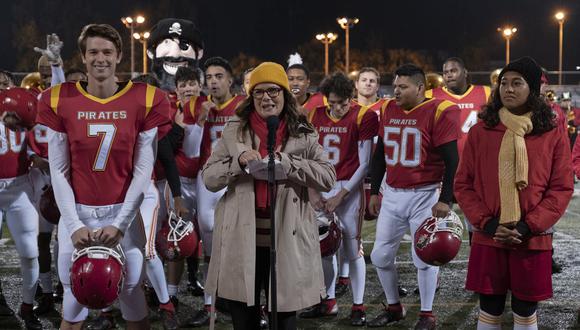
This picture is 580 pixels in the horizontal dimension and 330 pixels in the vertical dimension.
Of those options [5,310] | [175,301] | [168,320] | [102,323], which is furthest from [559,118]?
[5,310]

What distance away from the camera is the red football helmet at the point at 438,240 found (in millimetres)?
4781

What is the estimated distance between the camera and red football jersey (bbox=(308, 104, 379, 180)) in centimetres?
584

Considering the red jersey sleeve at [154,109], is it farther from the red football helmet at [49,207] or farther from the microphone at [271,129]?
the red football helmet at [49,207]

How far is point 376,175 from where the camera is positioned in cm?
557

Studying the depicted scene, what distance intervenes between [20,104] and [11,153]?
46 cm

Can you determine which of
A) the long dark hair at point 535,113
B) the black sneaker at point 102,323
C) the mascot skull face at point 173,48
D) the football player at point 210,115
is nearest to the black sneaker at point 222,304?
the football player at point 210,115

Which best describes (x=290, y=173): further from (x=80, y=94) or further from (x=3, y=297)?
(x=3, y=297)

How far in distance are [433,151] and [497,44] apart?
50128 mm

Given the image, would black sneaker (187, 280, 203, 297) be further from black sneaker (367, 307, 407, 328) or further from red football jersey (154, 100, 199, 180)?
black sneaker (367, 307, 407, 328)

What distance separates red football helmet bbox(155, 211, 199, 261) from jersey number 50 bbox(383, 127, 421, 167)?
62.4 inches

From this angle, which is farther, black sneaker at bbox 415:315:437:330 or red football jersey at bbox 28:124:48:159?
red football jersey at bbox 28:124:48:159

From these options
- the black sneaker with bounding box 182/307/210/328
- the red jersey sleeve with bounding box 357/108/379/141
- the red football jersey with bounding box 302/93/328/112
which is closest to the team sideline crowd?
the black sneaker with bounding box 182/307/210/328

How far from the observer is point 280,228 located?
3.53m

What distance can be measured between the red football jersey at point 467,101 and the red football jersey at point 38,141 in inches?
144
